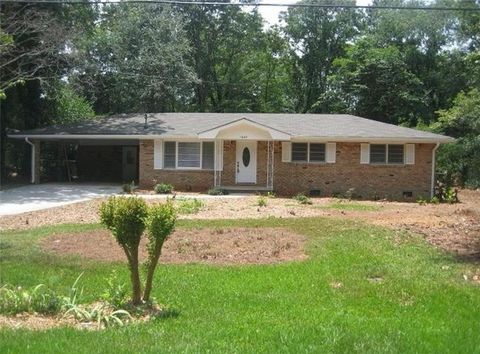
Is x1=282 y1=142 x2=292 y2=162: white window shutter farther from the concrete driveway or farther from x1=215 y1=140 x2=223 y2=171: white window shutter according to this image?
the concrete driveway

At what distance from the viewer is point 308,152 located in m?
27.2

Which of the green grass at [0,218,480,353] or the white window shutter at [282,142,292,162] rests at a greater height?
the white window shutter at [282,142,292,162]

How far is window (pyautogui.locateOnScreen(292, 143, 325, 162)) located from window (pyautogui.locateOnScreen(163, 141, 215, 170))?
3.74 m

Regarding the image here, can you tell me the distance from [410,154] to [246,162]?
23.6 feet

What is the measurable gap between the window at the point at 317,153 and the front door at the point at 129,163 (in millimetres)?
11385

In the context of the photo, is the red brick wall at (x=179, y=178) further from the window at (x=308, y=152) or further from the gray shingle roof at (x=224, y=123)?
Result: the window at (x=308, y=152)

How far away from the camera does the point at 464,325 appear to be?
22.0 feet

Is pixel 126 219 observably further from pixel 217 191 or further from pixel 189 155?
pixel 189 155

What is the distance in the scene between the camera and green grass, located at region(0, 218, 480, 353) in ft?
19.4

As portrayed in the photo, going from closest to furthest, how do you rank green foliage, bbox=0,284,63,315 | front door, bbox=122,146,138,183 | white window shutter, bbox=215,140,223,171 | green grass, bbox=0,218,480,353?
green grass, bbox=0,218,480,353
green foliage, bbox=0,284,63,315
white window shutter, bbox=215,140,223,171
front door, bbox=122,146,138,183

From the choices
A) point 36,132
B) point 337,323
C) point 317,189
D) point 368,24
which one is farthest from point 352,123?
point 368,24

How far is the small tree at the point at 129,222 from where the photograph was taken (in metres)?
7.18

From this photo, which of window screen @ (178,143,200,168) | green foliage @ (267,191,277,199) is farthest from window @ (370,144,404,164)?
window screen @ (178,143,200,168)

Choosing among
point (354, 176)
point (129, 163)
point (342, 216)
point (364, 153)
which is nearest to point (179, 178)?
point (129, 163)
